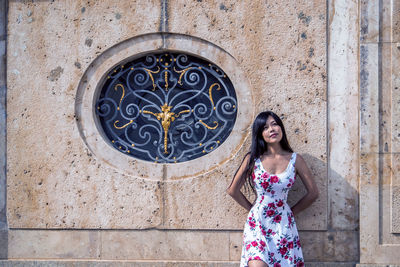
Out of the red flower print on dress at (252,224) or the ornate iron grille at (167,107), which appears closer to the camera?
the red flower print on dress at (252,224)

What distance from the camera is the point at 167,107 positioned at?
425cm

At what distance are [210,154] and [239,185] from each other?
1.69 ft

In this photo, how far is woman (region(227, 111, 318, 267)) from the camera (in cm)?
350

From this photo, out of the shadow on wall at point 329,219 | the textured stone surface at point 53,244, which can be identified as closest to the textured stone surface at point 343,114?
the shadow on wall at point 329,219

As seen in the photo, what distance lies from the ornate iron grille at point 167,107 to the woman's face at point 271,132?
63 cm

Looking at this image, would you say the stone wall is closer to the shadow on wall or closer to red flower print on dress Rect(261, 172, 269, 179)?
the shadow on wall

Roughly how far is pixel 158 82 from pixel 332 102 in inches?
66.8

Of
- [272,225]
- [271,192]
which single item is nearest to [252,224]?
[272,225]

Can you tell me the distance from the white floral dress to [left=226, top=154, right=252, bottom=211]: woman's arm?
0.38 feet

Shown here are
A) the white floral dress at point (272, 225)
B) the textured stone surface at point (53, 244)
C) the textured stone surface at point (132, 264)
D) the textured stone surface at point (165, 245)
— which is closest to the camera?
the white floral dress at point (272, 225)

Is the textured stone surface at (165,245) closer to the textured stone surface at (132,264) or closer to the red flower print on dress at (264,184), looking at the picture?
the textured stone surface at (132,264)

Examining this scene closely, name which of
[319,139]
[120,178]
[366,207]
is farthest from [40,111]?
[366,207]

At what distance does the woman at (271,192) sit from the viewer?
11.5 feet

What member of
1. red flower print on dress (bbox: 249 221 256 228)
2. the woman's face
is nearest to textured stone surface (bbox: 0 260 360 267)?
red flower print on dress (bbox: 249 221 256 228)
